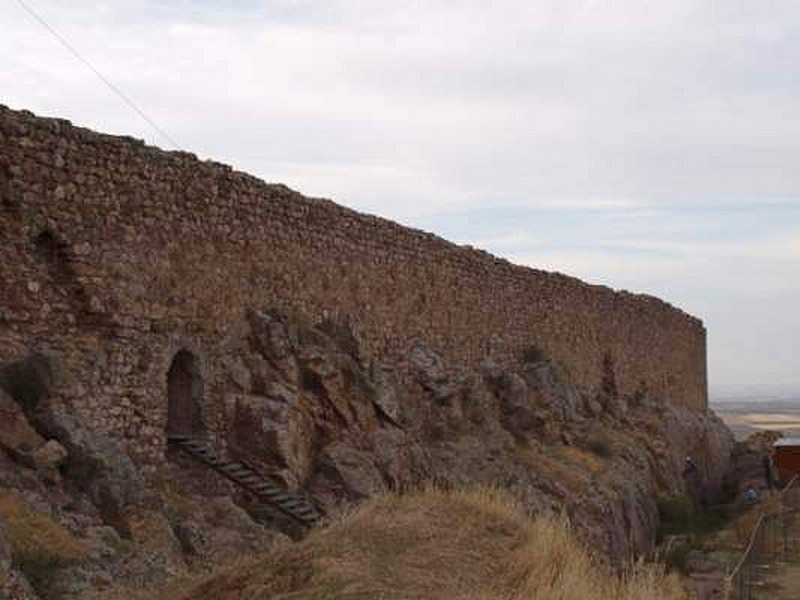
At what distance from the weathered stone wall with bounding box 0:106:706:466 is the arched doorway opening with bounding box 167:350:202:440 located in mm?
186

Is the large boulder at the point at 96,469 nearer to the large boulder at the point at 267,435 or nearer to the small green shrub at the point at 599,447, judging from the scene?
the large boulder at the point at 267,435

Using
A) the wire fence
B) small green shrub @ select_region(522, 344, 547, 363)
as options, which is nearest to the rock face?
small green shrub @ select_region(522, 344, 547, 363)

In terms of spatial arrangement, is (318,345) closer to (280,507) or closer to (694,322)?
(280,507)

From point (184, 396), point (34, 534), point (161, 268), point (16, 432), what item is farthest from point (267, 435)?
point (34, 534)

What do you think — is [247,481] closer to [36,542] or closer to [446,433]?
[36,542]

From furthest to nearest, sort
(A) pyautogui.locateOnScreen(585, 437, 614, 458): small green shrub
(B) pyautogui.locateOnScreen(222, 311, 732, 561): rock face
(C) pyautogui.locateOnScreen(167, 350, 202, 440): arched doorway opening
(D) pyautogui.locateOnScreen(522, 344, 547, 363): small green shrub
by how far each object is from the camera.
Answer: (D) pyautogui.locateOnScreen(522, 344, 547, 363): small green shrub, (A) pyautogui.locateOnScreen(585, 437, 614, 458): small green shrub, (B) pyautogui.locateOnScreen(222, 311, 732, 561): rock face, (C) pyautogui.locateOnScreen(167, 350, 202, 440): arched doorway opening

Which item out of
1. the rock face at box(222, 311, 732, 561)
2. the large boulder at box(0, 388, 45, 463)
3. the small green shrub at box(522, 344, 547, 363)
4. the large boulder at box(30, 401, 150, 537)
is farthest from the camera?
the small green shrub at box(522, 344, 547, 363)

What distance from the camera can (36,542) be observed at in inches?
366

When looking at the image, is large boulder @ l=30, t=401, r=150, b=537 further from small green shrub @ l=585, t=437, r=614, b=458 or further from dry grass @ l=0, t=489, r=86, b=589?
small green shrub @ l=585, t=437, r=614, b=458

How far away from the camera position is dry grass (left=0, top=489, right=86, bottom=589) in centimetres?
879

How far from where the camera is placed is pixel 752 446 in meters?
38.4

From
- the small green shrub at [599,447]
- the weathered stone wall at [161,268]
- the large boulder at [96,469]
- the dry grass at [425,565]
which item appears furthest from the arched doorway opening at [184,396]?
the small green shrub at [599,447]

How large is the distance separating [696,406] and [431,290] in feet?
71.1

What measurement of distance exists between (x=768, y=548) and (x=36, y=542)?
59.0 feet
